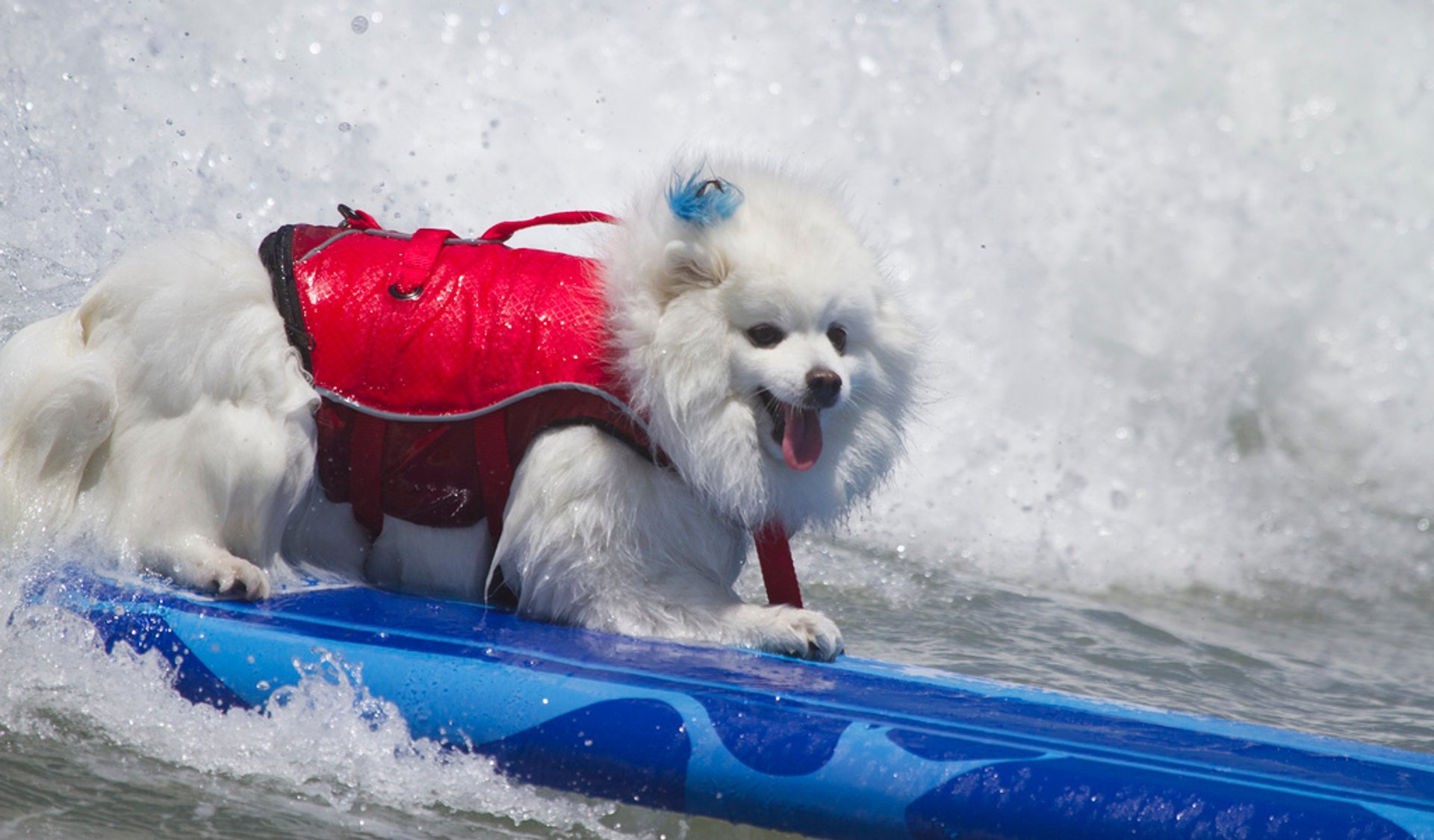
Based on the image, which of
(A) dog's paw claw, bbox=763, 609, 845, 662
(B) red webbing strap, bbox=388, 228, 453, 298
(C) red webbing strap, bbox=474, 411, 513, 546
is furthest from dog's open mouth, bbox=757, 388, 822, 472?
(B) red webbing strap, bbox=388, 228, 453, 298

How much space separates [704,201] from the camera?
9.00ft

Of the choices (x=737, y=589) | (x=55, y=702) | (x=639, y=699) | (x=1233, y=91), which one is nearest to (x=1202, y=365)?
(x=1233, y=91)

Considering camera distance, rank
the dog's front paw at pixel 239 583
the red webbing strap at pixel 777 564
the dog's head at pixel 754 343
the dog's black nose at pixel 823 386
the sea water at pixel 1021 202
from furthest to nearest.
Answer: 1. the sea water at pixel 1021 202
2. the red webbing strap at pixel 777 564
3. the dog's front paw at pixel 239 583
4. the dog's head at pixel 754 343
5. the dog's black nose at pixel 823 386

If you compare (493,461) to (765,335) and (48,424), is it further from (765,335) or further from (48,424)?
(48,424)

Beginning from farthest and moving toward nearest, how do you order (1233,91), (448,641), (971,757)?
(1233,91)
(448,641)
(971,757)

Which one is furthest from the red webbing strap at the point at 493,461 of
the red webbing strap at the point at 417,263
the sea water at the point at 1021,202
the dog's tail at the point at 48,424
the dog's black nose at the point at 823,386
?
the sea water at the point at 1021,202

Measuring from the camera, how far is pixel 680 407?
8.96 feet

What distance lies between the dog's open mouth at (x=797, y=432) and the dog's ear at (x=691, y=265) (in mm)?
272

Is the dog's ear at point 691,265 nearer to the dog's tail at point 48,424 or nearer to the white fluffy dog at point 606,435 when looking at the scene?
the white fluffy dog at point 606,435

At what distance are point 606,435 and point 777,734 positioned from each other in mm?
816

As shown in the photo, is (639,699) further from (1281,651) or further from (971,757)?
(1281,651)

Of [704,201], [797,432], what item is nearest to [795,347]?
[797,432]

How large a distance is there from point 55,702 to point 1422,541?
6.09 meters

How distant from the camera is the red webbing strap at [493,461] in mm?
2830
